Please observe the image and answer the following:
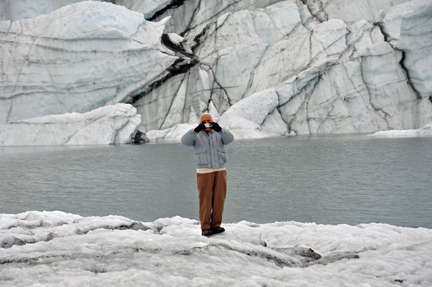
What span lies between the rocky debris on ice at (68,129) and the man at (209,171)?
21.1 metres

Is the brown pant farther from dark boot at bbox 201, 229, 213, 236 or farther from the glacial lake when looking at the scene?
the glacial lake

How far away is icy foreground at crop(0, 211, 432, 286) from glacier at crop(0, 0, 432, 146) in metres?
22.0

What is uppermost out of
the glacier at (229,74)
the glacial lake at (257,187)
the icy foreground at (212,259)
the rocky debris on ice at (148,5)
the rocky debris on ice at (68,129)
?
the rocky debris on ice at (148,5)

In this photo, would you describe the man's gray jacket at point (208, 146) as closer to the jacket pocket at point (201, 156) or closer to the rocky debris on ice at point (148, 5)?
the jacket pocket at point (201, 156)

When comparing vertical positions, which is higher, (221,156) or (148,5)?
(148,5)

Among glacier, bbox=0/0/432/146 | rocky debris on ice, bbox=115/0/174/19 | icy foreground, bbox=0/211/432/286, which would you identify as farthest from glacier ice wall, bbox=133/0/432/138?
icy foreground, bbox=0/211/432/286

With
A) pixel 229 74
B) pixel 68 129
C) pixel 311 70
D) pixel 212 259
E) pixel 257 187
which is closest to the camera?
pixel 212 259

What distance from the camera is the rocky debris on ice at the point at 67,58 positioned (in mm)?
25516

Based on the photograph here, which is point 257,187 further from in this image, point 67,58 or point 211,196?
point 67,58

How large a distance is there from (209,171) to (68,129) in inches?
894

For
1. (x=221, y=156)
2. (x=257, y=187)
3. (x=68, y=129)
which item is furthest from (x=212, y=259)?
(x=68, y=129)

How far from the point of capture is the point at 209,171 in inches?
142

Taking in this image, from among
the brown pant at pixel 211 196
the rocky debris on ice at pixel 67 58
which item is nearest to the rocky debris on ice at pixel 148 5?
the rocky debris on ice at pixel 67 58

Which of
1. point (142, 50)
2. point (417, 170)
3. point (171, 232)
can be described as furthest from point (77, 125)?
point (171, 232)
